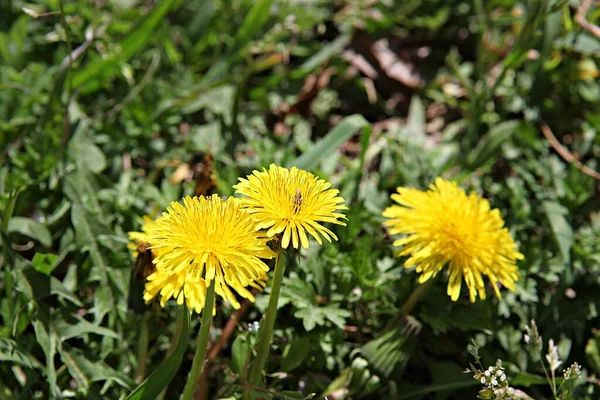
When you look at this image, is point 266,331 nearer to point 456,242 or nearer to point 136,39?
point 456,242

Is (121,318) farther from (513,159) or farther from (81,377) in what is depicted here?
(513,159)

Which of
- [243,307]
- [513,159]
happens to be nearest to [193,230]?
[243,307]

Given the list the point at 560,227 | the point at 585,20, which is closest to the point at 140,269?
the point at 560,227

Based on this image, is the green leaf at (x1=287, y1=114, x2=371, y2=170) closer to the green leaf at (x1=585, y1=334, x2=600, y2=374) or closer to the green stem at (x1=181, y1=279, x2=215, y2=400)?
the green stem at (x1=181, y1=279, x2=215, y2=400)

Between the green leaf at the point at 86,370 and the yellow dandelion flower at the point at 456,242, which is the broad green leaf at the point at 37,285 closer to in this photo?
the green leaf at the point at 86,370

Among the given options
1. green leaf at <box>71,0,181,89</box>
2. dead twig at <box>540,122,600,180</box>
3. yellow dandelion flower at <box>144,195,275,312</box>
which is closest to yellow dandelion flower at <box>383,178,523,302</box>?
yellow dandelion flower at <box>144,195,275,312</box>
